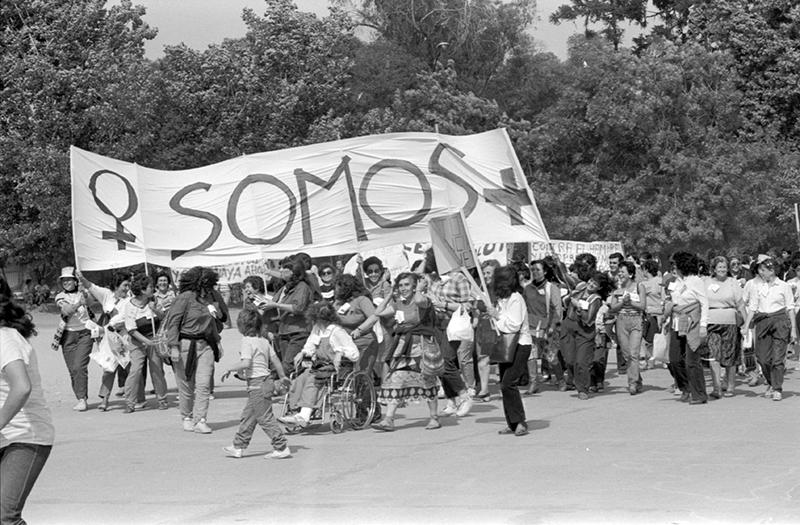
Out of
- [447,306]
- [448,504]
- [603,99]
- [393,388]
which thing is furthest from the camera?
[603,99]

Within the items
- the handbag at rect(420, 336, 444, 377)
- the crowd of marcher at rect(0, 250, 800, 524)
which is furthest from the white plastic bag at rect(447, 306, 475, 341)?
the handbag at rect(420, 336, 444, 377)

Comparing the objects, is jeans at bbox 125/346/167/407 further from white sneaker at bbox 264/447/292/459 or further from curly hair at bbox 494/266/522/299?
curly hair at bbox 494/266/522/299

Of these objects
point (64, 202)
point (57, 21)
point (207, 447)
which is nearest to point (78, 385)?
point (207, 447)

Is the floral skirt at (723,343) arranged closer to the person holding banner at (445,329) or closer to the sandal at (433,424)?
the person holding banner at (445,329)

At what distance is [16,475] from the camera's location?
17.4ft

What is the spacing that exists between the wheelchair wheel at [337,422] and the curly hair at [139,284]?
3662 mm

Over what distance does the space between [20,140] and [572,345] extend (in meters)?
24.9

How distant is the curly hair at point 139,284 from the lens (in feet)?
45.5

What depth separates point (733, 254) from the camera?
115 feet

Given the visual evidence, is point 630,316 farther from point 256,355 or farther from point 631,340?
point 256,355

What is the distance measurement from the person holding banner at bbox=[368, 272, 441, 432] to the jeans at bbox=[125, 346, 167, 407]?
10.3 ft

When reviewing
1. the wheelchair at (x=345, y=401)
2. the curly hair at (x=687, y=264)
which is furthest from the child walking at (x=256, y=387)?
the curly hair at (x=687, y=264)

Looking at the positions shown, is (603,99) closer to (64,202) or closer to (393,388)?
(64,202)

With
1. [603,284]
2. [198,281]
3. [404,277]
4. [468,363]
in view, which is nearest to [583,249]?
[603,284]
